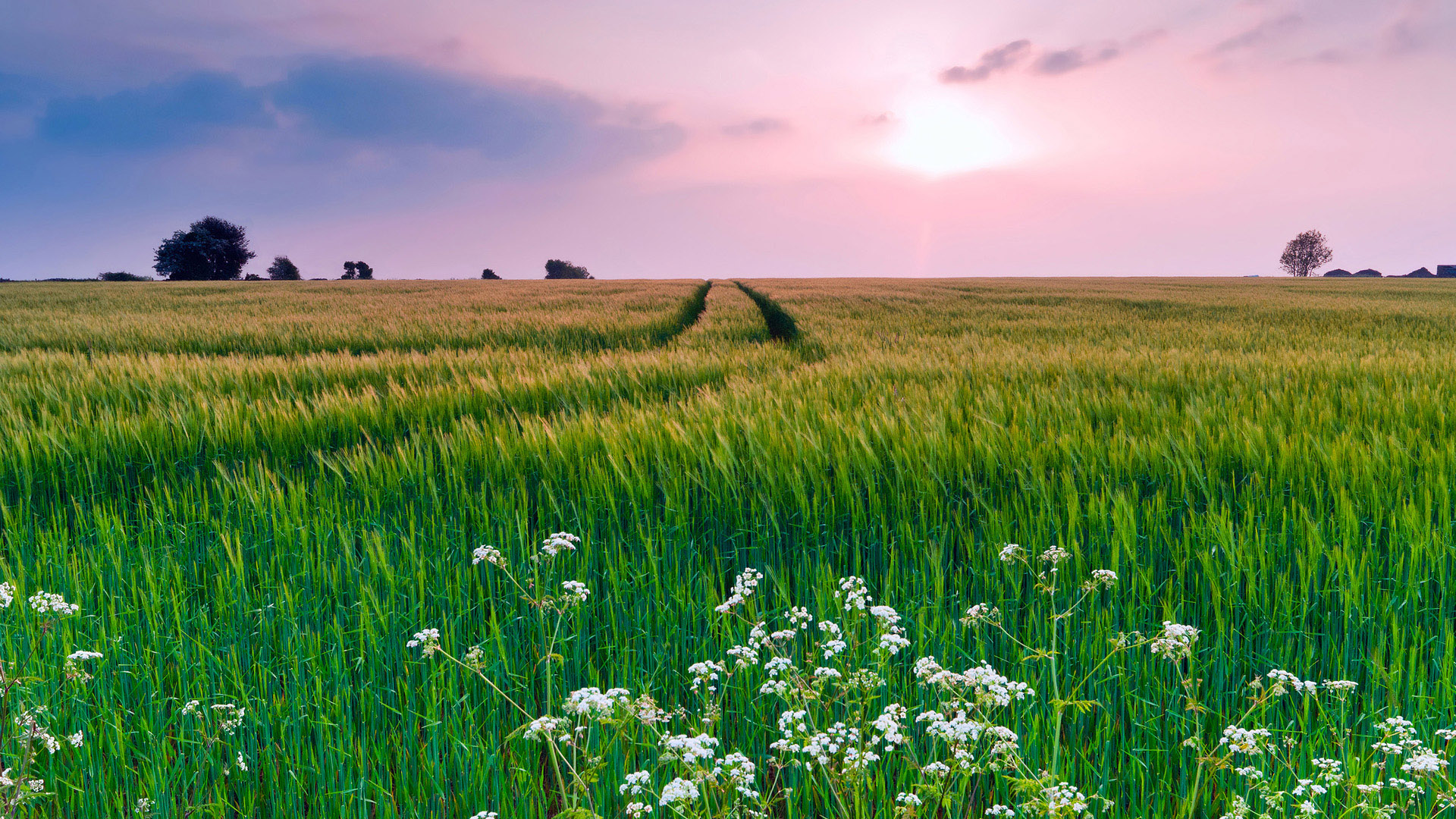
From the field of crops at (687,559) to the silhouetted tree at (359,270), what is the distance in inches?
3976

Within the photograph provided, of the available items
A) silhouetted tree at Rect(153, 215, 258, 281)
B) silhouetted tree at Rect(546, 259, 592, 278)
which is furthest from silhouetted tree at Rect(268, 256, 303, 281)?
silhouetted tree at Rect(546, 259, 592, 278)

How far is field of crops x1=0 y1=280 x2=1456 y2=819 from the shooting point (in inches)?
64.8

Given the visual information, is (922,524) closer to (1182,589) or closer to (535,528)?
Result: (1182,589)

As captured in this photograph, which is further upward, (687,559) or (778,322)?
(778,322)

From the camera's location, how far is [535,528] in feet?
9.41

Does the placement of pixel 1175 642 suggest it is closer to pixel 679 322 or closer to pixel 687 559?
pixel 687 559

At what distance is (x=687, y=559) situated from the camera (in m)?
2.67

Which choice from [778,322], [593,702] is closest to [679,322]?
[778,322]

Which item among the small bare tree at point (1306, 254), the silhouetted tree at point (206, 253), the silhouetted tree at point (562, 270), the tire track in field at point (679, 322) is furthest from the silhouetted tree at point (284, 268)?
the small bare tree at point (1306, 254)

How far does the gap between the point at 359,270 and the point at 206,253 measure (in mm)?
17375

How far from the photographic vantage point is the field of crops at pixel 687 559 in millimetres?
1646

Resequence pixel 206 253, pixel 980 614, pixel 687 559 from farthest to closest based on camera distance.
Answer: pixel 206 253, pixel 687 559, pixel 980 614

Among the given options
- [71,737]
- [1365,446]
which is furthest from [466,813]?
[1365,446]

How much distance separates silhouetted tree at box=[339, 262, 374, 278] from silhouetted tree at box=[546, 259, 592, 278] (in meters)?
35.4
